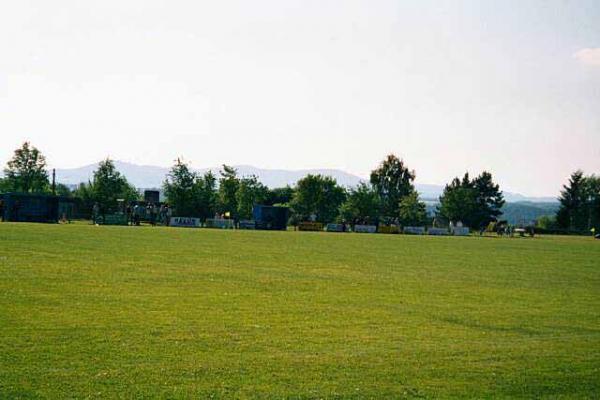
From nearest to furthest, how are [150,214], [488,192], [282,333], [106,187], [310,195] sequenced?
1. [282,333]
2. [150,214]
3. [106,187]
4. [310,195]
5. [488,192]

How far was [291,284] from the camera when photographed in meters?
21.1

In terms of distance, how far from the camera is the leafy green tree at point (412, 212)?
120 m

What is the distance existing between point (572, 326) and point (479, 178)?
151 meters

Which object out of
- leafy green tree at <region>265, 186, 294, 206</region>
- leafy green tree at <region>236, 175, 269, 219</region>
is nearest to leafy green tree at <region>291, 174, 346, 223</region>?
leafy green tree at <region>236, 175, 269, 219</region>

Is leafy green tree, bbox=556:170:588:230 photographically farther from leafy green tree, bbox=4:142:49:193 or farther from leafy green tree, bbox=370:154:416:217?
leafy green tree, bbox=4:142:49:193

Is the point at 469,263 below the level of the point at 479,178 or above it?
below

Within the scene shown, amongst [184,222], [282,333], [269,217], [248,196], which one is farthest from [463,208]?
[282,333]

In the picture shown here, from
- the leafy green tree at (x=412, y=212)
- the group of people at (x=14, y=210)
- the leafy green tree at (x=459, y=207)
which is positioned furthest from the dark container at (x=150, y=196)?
the leafy green tree at (x=459, y=207)

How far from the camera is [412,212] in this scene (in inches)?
4801

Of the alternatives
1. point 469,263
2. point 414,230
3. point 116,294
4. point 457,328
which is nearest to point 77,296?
point 116,294

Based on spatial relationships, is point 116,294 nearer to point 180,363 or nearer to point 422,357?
point 180,363

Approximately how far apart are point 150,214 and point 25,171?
36625mm

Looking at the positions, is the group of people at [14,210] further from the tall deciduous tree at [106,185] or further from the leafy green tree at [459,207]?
the leafy green tree at [459,207]

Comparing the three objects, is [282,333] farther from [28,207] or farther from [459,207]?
[459,207]
